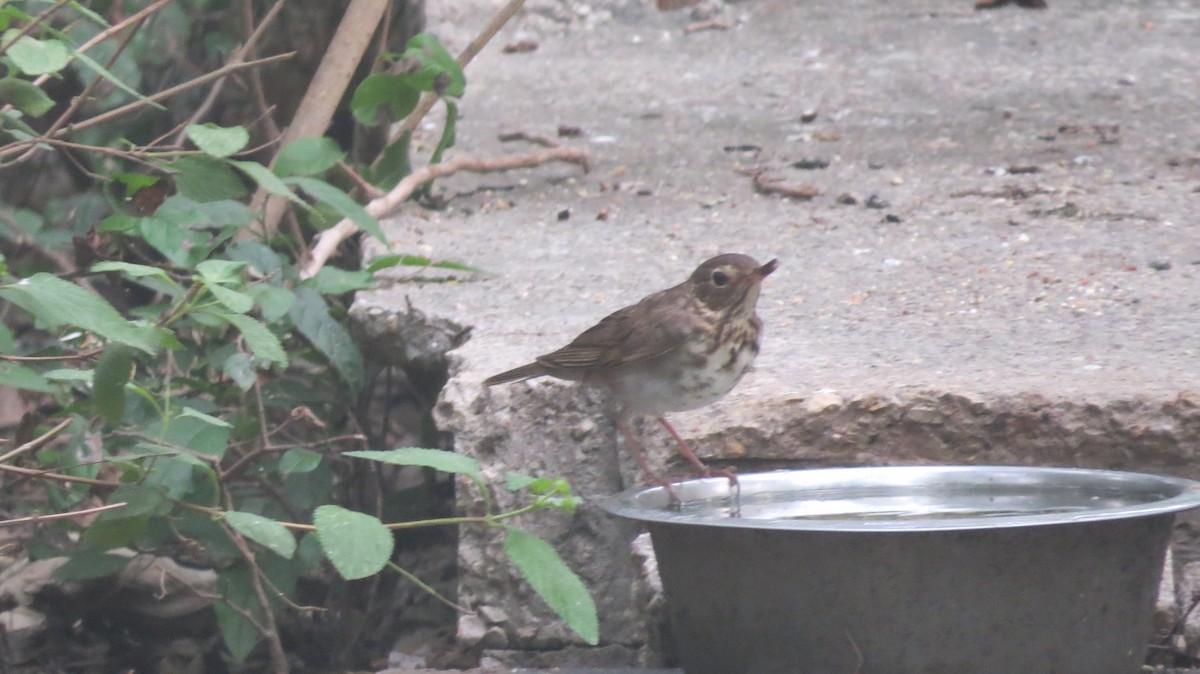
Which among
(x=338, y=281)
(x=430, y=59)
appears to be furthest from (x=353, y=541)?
(x=430, y=59)

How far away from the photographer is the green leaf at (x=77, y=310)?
2516 millimetres

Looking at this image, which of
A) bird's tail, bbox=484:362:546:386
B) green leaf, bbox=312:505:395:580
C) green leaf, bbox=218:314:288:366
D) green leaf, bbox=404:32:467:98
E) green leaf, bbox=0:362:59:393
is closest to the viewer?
green leaf, bbox=312:505:395:580

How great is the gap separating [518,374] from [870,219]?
82.4 inches

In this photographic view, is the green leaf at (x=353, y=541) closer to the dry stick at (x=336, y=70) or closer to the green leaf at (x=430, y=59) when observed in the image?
the green leaf at (x=430, y=59)

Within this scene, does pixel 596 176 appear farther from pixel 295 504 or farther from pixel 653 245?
pixel 295 504

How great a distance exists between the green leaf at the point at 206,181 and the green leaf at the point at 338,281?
593 millimetres

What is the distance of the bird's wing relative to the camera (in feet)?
10.6

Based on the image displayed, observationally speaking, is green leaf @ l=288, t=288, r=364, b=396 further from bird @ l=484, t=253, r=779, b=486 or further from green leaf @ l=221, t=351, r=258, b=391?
bird @ l=484, t=253, r=779, b=486

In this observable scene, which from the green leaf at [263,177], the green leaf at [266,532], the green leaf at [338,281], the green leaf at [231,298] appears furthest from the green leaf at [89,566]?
the green leaf at [231,298]

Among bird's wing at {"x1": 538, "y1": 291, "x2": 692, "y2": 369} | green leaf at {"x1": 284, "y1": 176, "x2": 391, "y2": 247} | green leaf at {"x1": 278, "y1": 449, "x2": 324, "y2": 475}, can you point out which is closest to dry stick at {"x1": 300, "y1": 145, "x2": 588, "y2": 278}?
green leaf at {"x1": 284, "y1": 176, "x2": 391, "y2": 247}

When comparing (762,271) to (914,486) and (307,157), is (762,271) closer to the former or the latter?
(914,486)

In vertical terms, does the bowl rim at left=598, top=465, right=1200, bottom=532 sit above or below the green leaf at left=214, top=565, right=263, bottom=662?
above

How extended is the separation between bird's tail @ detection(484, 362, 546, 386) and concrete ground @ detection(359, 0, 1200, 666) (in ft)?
0.26

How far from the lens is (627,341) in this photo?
3.26 m
